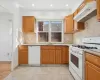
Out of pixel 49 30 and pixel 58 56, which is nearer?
pixel 58 56

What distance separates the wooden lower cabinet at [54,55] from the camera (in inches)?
217

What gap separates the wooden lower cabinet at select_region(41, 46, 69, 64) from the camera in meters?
5.51

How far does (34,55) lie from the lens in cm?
552

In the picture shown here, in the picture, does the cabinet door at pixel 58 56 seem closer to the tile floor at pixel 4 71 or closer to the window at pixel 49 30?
the window at pixel 49 30

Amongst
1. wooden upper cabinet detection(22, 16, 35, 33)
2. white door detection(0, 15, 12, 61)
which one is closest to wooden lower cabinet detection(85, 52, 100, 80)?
wooden upper cabinet detection(22, 16, 35, 33)

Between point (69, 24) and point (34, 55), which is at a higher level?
point (69, 24)

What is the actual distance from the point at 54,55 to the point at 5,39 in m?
2.45

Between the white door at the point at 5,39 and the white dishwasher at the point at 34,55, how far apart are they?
1.17m

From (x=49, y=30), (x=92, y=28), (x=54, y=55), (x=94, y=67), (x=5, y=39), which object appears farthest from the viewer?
(x=49, y=30)

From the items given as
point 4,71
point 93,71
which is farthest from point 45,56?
point 93,71

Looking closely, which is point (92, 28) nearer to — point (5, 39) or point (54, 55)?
point (54, 55)

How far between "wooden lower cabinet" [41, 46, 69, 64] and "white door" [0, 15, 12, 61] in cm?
169

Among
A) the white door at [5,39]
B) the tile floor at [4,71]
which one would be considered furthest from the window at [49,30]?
the tile floor at [4,71]

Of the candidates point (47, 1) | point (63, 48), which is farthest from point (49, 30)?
point (47, 1)
